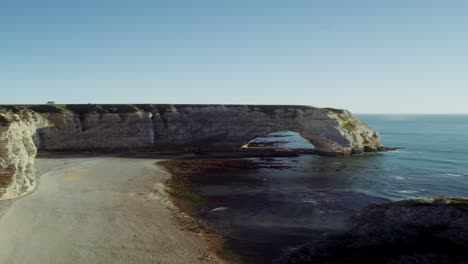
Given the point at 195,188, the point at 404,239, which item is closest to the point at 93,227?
the point at 195,188

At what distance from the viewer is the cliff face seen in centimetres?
5816

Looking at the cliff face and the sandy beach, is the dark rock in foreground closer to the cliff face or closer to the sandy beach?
the sandy beach

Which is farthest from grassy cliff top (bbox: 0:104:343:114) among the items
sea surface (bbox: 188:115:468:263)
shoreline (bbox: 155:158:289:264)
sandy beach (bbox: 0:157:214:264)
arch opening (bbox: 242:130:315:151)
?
sandy beach (bbox: 0:157:214:264)

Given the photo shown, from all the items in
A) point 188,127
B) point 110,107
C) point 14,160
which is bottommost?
point 14,160

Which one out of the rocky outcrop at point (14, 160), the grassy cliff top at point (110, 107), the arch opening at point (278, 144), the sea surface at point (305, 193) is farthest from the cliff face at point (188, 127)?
the rocky outcrop at point (14, 160)

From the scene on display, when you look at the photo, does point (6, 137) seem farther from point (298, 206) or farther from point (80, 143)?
point (80, 143)

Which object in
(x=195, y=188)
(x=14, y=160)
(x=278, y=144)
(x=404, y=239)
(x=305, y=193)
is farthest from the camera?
(x=278, y=144)

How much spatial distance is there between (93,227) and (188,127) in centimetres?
4268

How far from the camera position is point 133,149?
60.8 meters

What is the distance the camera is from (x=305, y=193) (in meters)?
32.8

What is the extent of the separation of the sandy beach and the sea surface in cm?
347

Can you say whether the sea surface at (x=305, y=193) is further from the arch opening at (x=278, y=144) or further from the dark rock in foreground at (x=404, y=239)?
the arch opening at (x=278, y=144)

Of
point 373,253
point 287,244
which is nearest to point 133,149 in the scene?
point 287,244

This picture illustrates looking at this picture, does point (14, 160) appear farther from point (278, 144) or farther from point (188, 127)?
point (278, 144)
